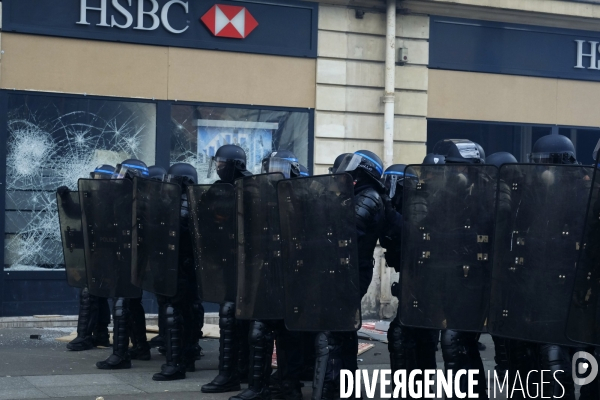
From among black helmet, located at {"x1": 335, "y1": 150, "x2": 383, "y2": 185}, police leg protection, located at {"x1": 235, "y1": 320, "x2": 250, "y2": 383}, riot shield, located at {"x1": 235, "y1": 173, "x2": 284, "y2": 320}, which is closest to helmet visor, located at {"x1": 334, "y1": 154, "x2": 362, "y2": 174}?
black helmet, located at {"x1": 335, "y1": 150, "x2": 383, "y2": 185}

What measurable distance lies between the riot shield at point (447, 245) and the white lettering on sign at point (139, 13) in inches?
258

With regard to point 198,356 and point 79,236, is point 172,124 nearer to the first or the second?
point 79,236

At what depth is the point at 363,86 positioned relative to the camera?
12.4m

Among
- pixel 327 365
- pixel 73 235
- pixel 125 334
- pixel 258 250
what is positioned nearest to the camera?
pixel 327 365

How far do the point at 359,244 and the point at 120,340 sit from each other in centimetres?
292

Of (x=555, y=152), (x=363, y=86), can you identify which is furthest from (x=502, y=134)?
(x=555, y=152)

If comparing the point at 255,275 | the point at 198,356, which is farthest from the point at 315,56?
the point at 255,275

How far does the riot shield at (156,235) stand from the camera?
24.2ft

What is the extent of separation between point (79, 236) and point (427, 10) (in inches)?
234

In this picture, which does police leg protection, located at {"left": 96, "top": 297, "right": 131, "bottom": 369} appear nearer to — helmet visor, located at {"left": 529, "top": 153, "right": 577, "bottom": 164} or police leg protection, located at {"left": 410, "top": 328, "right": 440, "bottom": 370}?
police leg protection, located at {"left": 410, "top": 328, "right": 440, "bottom": 370}

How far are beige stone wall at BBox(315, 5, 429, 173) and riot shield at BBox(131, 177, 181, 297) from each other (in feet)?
15.3

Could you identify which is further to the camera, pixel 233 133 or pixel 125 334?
pixel 233 133

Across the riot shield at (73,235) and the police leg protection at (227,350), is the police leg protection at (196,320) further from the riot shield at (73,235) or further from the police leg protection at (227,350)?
the riot shield at (73,235)

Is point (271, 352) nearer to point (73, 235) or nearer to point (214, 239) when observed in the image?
point (214, 239)
